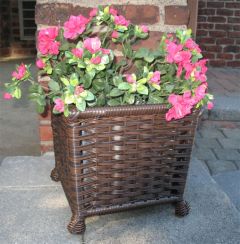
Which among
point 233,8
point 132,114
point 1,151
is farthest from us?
point 233,8

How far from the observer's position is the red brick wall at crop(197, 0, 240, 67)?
5496 millimetres

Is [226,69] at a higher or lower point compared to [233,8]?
lower

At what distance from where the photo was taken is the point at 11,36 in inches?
296

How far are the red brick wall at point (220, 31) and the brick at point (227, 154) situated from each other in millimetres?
2822

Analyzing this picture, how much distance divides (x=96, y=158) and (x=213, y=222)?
516 mm

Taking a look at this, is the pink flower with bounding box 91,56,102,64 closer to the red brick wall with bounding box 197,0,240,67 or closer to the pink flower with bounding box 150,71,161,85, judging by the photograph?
the pink flower with bounding box 150,71,161,85

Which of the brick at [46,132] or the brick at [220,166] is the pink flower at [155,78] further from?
the brick at [220,166]

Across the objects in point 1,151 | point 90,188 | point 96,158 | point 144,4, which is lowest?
point 1,151

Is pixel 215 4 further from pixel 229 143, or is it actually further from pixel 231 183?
pixel 231 183

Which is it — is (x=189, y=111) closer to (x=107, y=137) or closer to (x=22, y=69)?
(x=107, y=137)

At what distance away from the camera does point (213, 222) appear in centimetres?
143

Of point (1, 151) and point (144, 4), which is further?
point (1, 151)

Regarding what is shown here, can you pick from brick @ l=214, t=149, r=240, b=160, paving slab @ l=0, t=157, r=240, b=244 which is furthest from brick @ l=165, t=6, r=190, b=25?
brick @ l=214, t=149, r=240, b=160

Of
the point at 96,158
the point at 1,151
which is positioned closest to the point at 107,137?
the point at 96,158
